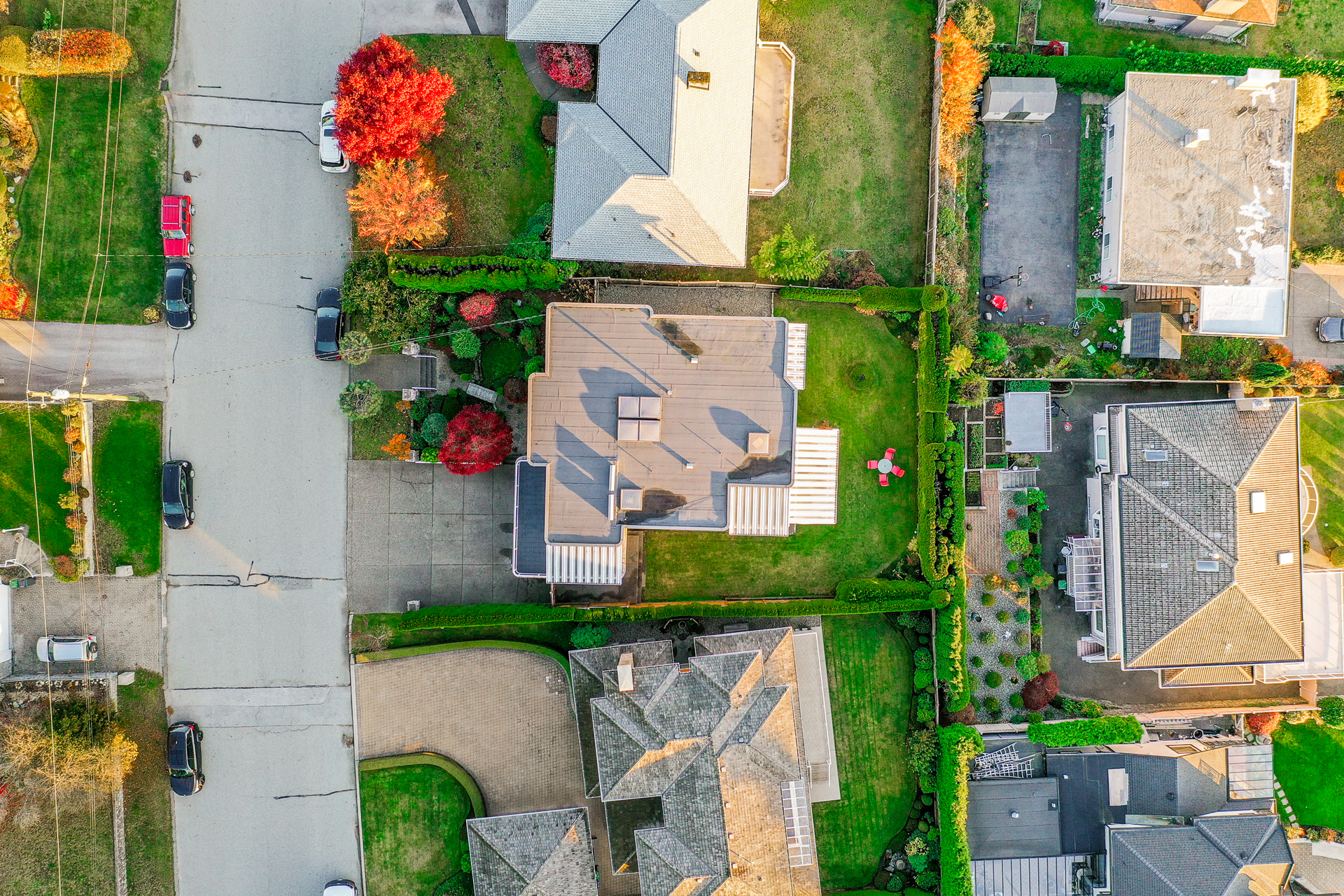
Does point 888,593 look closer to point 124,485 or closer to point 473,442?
point 473,442

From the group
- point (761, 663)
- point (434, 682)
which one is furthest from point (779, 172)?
point (434, 682)

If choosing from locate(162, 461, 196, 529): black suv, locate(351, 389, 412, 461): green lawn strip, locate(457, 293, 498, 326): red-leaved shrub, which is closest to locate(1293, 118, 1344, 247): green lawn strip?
locate(457, 293, 498, 326): red-leaved shrub

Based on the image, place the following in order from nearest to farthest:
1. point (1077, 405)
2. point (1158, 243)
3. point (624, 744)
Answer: point (624, 744) → point (1158, 243) → point (1077, 405)

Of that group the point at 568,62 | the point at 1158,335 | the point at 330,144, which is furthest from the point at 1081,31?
the point at 330,144

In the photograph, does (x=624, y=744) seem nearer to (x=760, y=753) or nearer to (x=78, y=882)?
(x=760, y=753)

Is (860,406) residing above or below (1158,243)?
below

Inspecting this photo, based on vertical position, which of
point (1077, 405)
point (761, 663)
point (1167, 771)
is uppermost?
point (1077, 405)

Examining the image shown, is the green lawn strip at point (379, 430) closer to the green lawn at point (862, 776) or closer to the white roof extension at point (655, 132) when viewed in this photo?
the white roof extension at point (655, 132)
